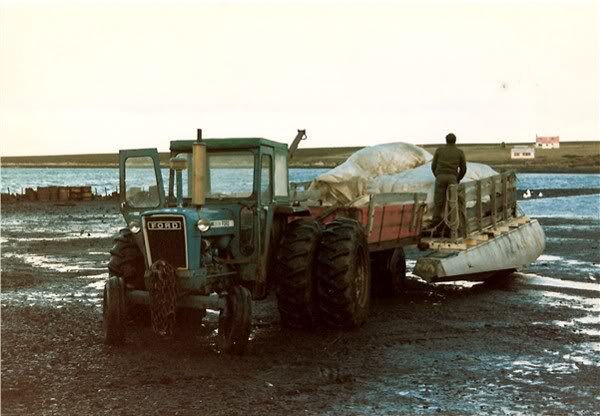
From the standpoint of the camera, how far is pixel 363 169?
16.7 metres

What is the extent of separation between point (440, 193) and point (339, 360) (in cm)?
644

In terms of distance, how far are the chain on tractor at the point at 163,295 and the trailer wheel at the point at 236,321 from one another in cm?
53

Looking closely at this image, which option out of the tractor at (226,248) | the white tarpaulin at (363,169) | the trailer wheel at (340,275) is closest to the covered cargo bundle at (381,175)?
the white tarpaulin at (363,169)

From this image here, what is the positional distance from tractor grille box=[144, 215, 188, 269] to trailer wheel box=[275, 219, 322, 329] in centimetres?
130

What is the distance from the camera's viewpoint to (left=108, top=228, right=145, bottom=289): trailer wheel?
32.3ft

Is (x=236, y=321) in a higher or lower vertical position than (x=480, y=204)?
lower

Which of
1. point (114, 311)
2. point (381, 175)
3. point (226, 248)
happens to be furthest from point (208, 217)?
point (381, 175)

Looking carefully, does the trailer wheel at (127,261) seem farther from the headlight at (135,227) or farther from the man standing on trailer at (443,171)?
the man standing on trailer at (443,171)

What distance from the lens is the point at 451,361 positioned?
28.7ft

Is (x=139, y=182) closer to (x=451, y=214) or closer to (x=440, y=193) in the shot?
(x=451, y=214)

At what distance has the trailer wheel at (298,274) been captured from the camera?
9.70 m

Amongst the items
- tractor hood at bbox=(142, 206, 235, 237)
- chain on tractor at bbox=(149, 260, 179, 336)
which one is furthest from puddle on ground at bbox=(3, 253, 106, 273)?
chain on tractor at bbox=(149, 260, 179, 336)

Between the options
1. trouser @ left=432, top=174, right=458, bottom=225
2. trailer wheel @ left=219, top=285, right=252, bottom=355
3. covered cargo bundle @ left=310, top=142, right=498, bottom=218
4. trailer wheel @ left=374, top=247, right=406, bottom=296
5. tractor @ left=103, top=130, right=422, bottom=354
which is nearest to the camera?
trailer wheel @ left=219, top=285, right=252, bottom=355

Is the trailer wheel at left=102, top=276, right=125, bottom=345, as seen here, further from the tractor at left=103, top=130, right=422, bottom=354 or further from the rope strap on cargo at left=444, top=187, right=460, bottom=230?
the rope strap on cargo at left=444, top=187, right=460, bottom=230
